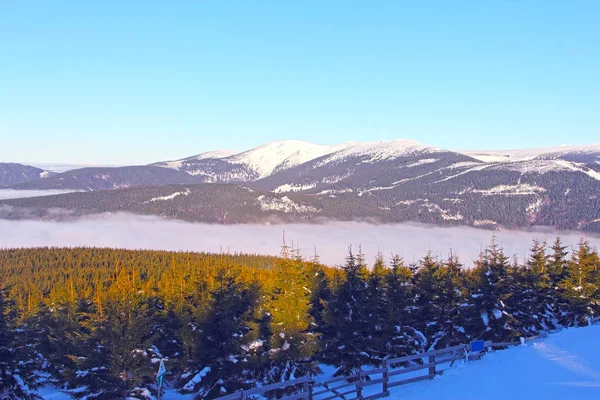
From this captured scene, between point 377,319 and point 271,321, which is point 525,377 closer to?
point 377,319

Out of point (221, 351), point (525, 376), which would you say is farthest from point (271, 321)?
point (525, 376)

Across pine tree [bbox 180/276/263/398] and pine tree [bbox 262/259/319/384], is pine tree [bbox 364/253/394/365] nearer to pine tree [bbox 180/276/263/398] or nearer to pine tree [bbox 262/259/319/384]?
pine tree [bbox 262/259/319/384]

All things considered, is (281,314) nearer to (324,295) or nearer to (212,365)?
(212,365)

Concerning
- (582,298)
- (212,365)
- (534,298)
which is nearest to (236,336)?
(212,365)

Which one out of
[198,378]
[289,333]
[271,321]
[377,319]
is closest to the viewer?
[198,378]

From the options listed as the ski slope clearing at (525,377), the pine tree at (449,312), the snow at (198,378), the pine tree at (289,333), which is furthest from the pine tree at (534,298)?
the snow at (198,378)

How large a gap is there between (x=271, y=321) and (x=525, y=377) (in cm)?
1425

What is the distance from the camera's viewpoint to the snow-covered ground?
16.3 metres

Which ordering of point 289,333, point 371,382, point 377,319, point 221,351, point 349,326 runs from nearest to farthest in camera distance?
point 371,382
point 221,351
point 289,333
point 349,326
point 377,319

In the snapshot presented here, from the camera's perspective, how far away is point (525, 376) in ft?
→ 61.3

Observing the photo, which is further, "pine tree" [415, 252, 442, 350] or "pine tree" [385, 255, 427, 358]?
"pine tree" [415, 252, 442, 350]

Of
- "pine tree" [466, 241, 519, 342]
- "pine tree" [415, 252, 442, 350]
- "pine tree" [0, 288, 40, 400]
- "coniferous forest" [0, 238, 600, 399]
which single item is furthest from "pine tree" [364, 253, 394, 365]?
"pine tree" [0, 288, 40, 400]

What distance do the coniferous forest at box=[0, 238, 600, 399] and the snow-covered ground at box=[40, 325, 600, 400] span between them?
610 cm

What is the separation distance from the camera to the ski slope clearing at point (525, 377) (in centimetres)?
1634
